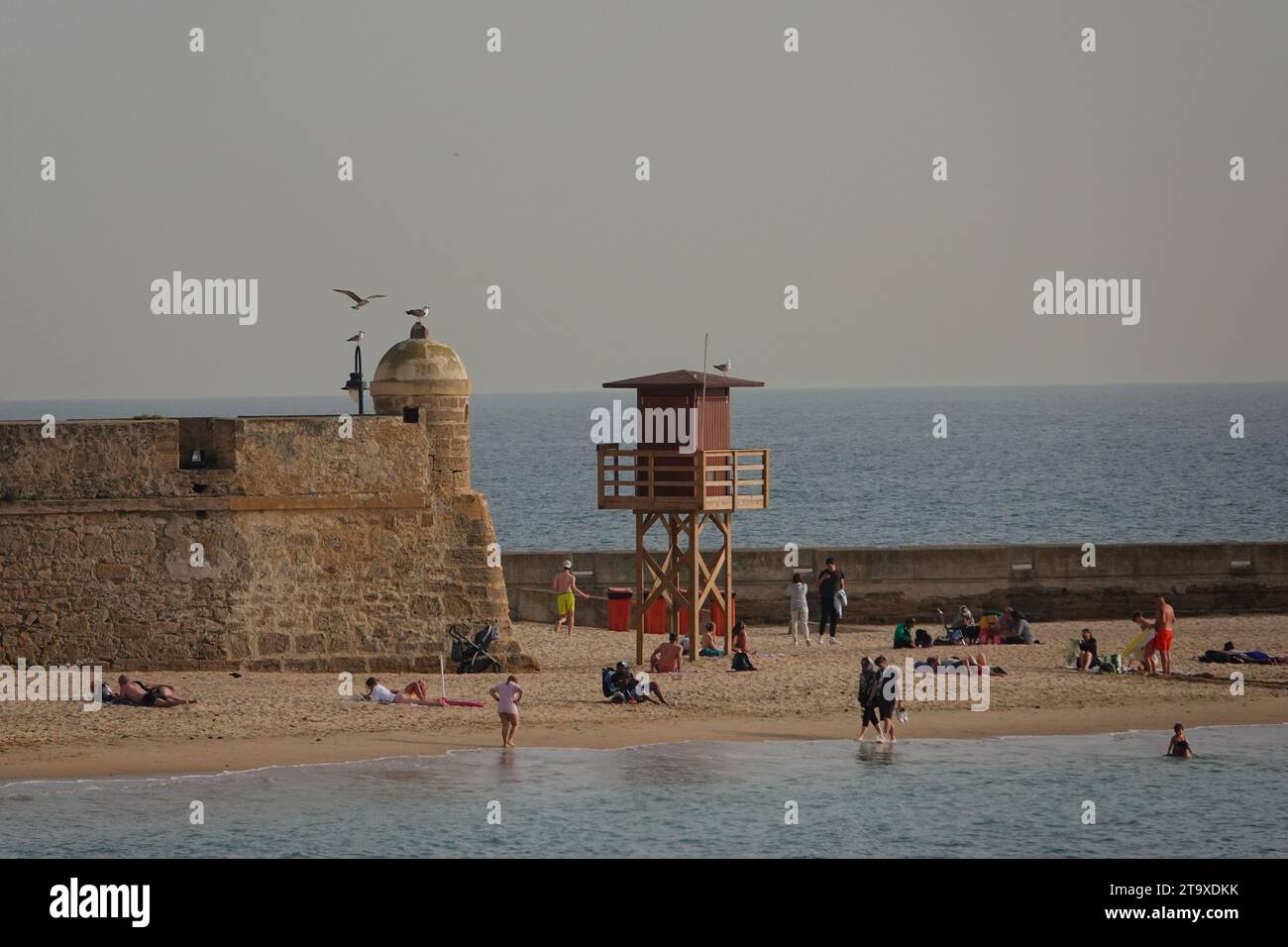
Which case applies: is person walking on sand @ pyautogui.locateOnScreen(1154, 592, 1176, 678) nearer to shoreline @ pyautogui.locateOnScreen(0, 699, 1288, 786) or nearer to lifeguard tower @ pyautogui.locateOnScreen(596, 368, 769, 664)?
shoreline @ pyautogui.locateOnScreen(0, 699, 1288, 786)

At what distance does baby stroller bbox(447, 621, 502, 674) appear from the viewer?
28750mm

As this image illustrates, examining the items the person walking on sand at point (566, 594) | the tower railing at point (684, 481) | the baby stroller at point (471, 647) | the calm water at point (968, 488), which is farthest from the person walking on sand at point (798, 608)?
the calm water at point (968, 488)

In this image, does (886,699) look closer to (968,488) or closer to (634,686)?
(634,686)

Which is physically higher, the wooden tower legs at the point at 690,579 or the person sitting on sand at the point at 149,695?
the wooden tower legs at the point at 690,579

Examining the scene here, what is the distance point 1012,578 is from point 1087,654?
707cm

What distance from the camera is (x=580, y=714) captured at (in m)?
26.8

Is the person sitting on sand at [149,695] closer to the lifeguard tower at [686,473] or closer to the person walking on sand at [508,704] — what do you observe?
the person walking on sand at [508,704]

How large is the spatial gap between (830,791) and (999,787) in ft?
6.87

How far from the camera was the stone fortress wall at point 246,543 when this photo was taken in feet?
90.2

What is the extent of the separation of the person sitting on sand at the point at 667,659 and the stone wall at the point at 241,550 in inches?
80.3

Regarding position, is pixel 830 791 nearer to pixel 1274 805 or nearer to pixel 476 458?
pixel 1274 805

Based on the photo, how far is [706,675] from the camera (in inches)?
1150

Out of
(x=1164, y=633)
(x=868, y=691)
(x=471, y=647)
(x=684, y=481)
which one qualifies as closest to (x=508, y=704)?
(x=471, y=647)

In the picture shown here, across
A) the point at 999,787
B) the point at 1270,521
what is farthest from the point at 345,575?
the point at 1270,521
